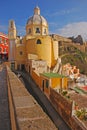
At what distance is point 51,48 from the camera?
33.1 m

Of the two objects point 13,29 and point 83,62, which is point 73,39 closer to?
point 83,62

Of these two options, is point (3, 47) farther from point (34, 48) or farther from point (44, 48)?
point (44, 48)

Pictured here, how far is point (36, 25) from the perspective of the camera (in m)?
35.4

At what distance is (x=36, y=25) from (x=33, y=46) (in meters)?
5.60

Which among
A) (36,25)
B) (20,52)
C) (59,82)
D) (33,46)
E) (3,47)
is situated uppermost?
(36,25)

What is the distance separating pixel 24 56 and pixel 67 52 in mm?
17829

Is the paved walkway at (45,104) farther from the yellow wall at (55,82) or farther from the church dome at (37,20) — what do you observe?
the church dome at (37,20)

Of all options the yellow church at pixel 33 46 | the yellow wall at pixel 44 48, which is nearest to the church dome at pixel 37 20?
the yellow church at pixel 33 46

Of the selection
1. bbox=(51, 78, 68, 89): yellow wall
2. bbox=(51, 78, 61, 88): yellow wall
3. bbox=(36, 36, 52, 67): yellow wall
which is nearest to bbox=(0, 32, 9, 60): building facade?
bbox=(36, 36, 52, 67): yellow wall

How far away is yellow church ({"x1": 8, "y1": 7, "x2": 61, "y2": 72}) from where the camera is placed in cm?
3152

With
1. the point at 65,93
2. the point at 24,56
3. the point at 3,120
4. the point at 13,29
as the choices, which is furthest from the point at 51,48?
the point at 3,120

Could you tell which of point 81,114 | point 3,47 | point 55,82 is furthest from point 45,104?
point 3,47

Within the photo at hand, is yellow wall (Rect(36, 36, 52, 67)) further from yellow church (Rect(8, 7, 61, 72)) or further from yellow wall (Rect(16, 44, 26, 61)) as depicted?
yellow wall (Rect(16, 44, 26, 61))

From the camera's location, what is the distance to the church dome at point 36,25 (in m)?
35.5
